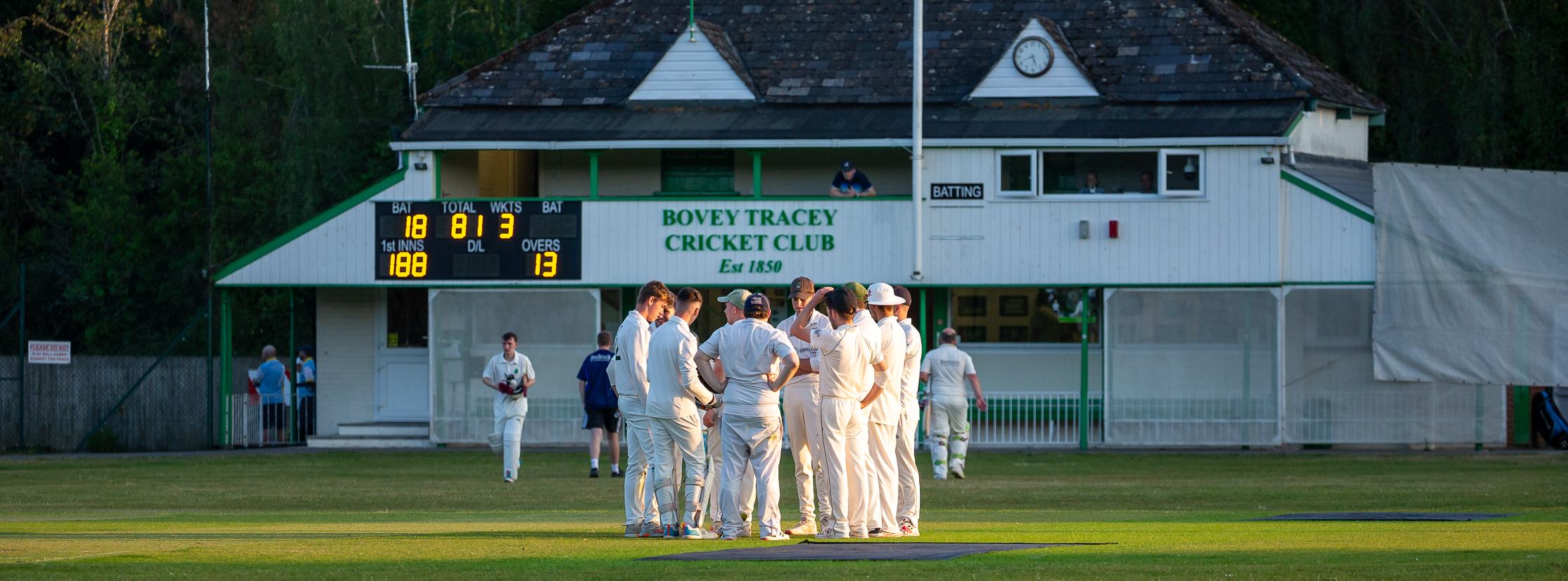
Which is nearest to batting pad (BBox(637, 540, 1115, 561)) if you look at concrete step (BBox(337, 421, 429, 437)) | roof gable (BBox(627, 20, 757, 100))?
roof gable (BBox(627, 20, 757, 100))

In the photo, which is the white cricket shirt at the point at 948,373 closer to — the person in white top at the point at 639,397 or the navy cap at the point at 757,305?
the person in white top at the point at 639,397

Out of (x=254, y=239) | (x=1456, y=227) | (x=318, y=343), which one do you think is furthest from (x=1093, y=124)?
(x=254, y=239)

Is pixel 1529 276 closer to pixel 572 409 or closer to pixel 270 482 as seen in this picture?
pixel 572 409

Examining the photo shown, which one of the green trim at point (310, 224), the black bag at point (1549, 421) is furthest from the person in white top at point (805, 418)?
the black bag at point (1549, 421)

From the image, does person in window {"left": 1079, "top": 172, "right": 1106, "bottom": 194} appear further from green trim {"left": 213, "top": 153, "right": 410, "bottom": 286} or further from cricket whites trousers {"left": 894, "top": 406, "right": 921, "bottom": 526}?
cricket whites trousers {"left": 894, "top": 406, "right": 921, "bottom": 526}

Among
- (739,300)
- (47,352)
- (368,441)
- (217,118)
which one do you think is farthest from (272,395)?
(739,300)

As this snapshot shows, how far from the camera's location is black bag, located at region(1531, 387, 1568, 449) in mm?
25344

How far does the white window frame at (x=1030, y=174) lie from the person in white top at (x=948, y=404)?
252 inches

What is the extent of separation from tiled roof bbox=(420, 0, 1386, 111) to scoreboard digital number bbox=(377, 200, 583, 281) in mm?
2227

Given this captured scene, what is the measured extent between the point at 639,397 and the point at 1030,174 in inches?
596

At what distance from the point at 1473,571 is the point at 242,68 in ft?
113

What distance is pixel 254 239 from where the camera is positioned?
32.9 metres

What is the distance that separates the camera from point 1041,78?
27062mm

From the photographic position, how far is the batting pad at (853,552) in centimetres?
1034
